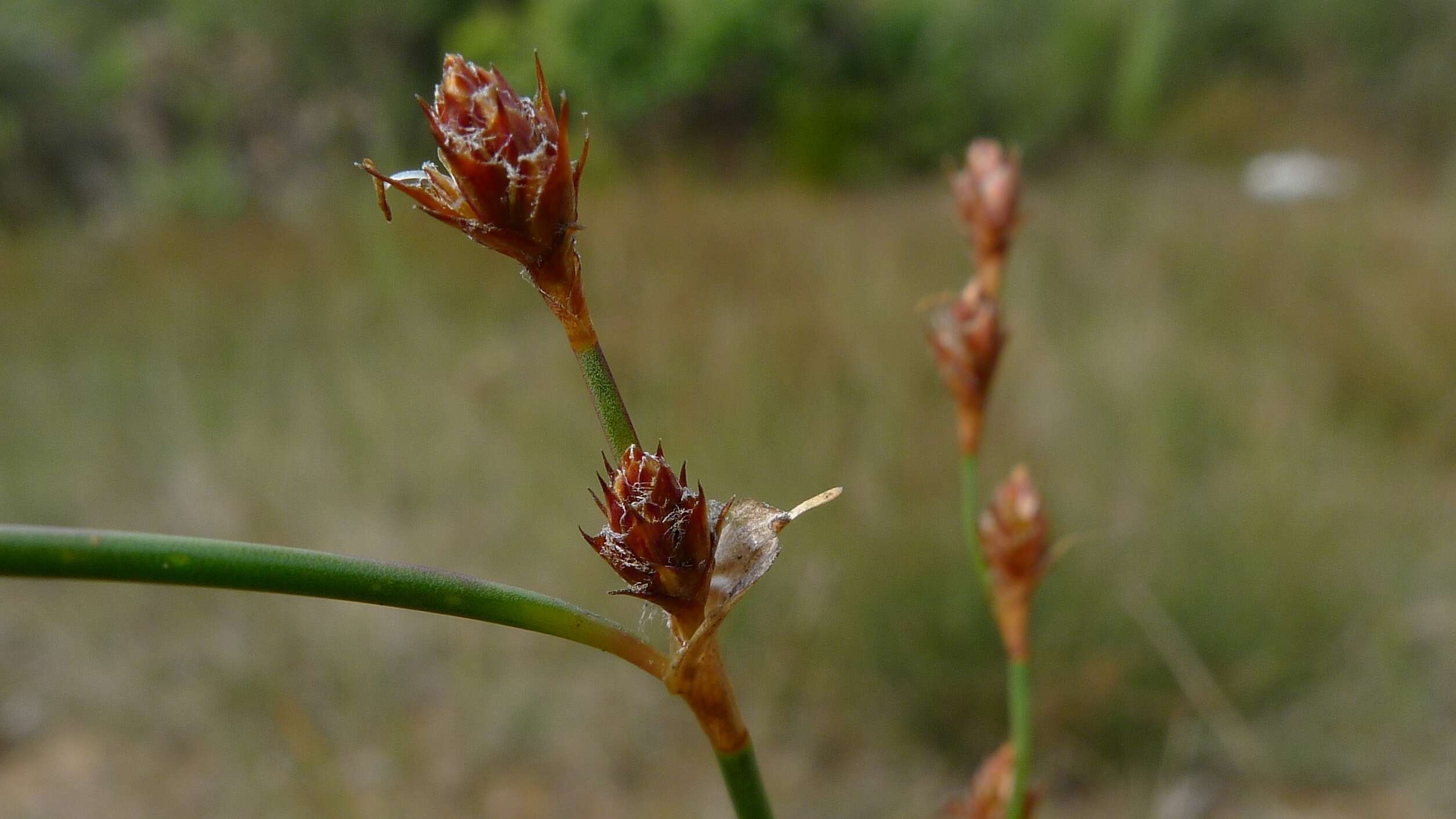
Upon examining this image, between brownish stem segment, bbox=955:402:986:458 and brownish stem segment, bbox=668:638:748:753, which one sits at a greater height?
brownish stem segment, bbox=955:402:986:458

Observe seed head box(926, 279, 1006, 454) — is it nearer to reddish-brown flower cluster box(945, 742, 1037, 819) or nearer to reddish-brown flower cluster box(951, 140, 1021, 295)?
reddish-brown flower cluster box(951, 140, 1021, 295)

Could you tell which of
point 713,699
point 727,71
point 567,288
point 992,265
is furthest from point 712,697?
point 727,71

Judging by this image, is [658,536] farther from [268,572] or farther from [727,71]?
[727,71]

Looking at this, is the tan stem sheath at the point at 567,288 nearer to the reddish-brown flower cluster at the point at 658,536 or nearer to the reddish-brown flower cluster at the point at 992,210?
the reddish-brown flower cluster at the point at 658,536

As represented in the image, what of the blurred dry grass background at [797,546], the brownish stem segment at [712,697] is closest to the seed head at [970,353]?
the brownish stem segment at [712,697]

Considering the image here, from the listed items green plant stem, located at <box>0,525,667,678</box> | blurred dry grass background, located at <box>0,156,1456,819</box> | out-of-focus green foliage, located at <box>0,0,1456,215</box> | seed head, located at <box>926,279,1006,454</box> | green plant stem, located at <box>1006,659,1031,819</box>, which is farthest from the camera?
out-of-focus green foliage, located at <box>0,0,1456,215</box>

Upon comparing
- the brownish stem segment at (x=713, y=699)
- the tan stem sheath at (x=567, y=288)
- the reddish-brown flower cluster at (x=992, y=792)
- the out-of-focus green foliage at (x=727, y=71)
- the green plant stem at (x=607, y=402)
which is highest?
the out-of-focus green foliage at (x=727, y=71)

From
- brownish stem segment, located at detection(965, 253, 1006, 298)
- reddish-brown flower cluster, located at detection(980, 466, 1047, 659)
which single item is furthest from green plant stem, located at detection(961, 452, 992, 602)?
brownish stem segment, located at detection(965, 253, 1006, 298)
